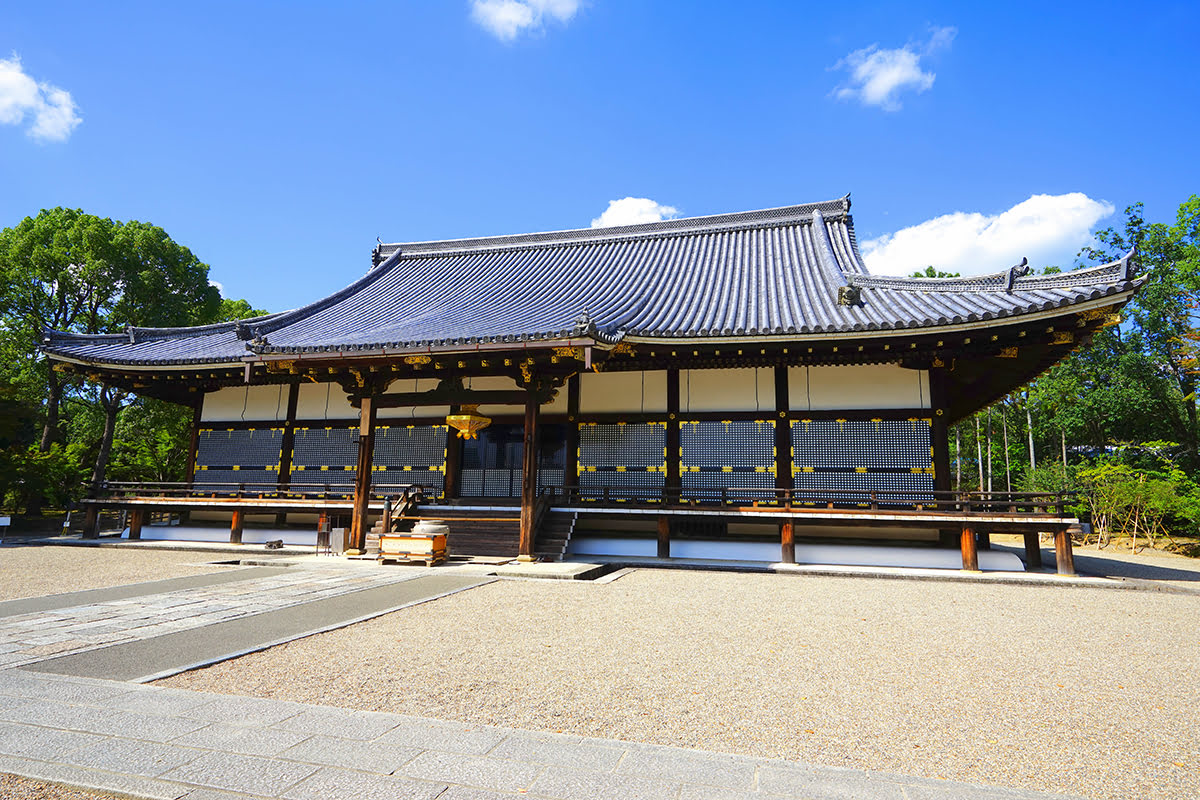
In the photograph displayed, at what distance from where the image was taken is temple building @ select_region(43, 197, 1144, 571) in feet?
35.7

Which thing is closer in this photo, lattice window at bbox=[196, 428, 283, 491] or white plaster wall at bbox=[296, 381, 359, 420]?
white plaster wall at bbox=[296, 381, 359, 420]

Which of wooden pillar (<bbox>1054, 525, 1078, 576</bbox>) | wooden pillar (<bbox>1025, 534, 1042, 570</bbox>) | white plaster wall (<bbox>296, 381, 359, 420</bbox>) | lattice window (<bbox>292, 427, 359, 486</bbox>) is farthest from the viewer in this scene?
white plaster wall (<bbox>296, 381, 359, 420</bbox>)

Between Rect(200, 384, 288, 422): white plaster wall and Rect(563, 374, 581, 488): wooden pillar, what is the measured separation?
7.23 m

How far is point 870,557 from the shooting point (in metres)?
11.3

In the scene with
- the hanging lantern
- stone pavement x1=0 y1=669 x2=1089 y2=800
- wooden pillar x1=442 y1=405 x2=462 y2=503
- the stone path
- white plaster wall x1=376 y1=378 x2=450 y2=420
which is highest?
white plaster wall x1=376 y1=378 x2=450 y2=420

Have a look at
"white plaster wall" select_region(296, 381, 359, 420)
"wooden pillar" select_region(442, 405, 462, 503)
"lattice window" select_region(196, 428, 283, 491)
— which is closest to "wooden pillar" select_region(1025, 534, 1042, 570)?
"wooden pillar" select_region(442, 405, 462, 503)

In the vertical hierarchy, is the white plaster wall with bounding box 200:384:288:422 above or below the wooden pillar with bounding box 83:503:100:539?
above

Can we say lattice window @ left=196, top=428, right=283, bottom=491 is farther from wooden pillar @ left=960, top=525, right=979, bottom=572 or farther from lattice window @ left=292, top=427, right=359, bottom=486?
wooden pillar @ left=960, top=525, right=979, bottom=572

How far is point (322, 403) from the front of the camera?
1509 centimetres

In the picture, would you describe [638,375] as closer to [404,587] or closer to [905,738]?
[404,587]

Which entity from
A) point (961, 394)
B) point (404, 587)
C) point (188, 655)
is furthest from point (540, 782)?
point (961, 394)

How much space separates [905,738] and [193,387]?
57.2ft

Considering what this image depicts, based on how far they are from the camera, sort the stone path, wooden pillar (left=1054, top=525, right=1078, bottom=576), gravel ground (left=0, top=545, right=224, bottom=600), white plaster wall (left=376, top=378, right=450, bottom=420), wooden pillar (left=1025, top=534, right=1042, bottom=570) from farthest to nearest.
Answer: white plaster wall (left=376, top=378, right=450, bottom=420) < wooden pillar (left=1025, top=534, right=1042, bottom=570) < wooden pillar (left=1054, top=525, right=1078, bottom=576) < gravel ground (left=0, top=545, right=224, bottom=600) < the stone path

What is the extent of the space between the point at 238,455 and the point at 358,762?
14.8 meters
